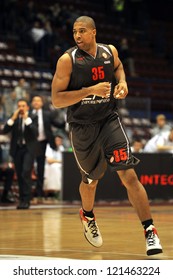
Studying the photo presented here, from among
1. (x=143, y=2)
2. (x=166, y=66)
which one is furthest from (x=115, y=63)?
(x=143, y=2)

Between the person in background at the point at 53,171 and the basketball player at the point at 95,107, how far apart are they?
30.6ft

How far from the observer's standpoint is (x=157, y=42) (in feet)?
109

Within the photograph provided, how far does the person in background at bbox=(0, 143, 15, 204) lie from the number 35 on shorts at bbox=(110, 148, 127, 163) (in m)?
9.45

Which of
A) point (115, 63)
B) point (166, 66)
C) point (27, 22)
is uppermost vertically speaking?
point (115, 63)

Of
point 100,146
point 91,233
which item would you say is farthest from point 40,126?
point 100,146

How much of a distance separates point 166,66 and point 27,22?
7.25 metres

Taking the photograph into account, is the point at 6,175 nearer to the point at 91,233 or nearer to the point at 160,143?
the point at 160,143

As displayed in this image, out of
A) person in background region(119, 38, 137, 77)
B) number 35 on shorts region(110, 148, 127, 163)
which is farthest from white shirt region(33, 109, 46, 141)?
person in background region(119, 38, 137, 77)

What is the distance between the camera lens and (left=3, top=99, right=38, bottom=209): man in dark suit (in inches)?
638

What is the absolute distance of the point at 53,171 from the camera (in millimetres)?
18500

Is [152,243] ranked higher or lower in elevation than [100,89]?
lower

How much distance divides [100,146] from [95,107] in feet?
1.33
